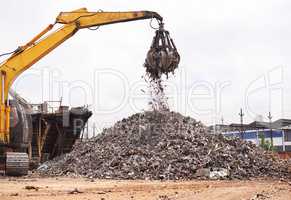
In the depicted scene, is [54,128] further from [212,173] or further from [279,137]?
[279,137]

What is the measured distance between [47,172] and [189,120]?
Answer: 664cm

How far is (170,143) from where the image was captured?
1809 cm

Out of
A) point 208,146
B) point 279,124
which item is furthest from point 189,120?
point 279,124

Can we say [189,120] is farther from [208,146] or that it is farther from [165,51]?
[165,51]

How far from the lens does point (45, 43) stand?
54.5 ft

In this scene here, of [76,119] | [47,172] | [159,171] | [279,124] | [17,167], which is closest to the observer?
[17,167]

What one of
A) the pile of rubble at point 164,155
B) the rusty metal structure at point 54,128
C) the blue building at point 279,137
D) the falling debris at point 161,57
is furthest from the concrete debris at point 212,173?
the blue building at point 279,137

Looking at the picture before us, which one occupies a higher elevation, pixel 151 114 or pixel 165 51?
pixel 165 51

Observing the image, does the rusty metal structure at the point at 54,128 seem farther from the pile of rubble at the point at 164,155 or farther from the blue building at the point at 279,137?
the blue building at the point at 279,137

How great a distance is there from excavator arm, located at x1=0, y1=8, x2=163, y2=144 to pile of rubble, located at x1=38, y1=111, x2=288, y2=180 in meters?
4.21

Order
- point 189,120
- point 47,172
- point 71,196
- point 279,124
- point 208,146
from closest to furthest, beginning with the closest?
1. point 71,196
2. point 208,146
3. point 47,172
4. point 189,120
5. point 279,124

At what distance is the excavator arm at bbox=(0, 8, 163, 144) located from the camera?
15.0 metres

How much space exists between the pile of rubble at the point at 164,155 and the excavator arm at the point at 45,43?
4.21 meters

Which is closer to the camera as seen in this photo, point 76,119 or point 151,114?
point 151,114
